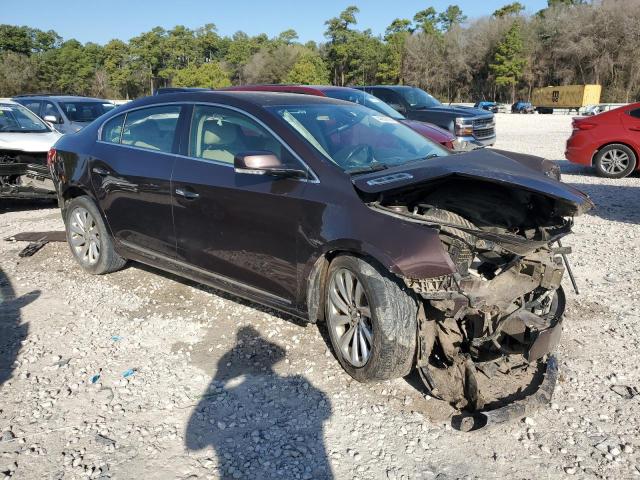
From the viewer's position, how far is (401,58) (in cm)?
7788

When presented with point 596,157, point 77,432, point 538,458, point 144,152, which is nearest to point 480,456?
point 538,458

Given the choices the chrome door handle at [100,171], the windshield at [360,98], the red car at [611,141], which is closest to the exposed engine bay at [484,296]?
the chrome door handle at [100,171]

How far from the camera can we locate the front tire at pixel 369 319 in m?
3.13

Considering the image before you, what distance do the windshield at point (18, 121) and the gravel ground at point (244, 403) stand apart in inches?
194

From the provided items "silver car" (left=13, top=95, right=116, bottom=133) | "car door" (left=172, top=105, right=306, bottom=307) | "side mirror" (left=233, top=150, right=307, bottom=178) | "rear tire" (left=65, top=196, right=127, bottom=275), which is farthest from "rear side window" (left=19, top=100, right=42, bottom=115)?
"side mirror" (left=233, top=150, right=307, bottom=178)

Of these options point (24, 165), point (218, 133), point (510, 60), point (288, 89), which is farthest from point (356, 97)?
point (510, 60)

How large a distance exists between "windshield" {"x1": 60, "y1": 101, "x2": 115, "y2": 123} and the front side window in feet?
28.9

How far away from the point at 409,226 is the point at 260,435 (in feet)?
4.70

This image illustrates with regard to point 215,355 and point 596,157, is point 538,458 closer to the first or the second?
point 215,355

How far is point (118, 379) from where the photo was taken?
3.55 m

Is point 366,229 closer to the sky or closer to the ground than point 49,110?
closer to the ground

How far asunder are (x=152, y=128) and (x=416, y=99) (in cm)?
978

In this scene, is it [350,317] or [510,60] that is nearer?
[350,317]

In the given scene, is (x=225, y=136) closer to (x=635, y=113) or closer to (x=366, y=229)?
(x=366, y=229)
